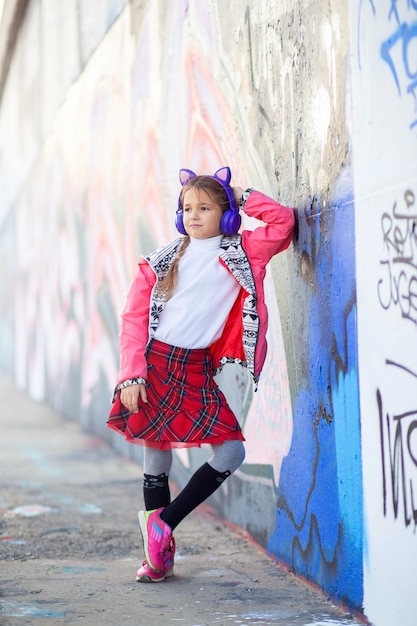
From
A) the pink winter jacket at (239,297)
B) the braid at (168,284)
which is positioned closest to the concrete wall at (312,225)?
the pink winter jacket at (239,297)

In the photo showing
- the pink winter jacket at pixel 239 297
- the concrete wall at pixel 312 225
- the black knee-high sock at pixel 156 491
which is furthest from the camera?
the black knee-high sock at pixel 156 491

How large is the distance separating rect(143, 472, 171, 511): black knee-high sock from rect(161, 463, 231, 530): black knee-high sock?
81mm

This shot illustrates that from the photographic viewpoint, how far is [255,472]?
434cm

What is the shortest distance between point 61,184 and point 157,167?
4.20m

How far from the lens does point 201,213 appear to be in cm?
360

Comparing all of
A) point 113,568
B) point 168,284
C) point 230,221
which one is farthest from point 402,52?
point 113,568

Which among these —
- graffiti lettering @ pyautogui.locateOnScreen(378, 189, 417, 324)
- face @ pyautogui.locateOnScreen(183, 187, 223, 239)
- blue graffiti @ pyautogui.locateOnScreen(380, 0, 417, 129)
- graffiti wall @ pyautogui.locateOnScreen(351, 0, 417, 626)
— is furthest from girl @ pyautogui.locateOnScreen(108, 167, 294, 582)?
blue graffiti @ pyautogui.locateOnScreen(380, 0, 417, 129)

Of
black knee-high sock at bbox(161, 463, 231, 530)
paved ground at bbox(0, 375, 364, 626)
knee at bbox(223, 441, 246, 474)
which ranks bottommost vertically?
paved ground at bbox(0, 375, 364, 626)

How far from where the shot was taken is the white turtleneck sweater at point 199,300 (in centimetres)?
362

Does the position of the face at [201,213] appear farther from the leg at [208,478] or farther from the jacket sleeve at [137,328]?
the leg at [208,478]

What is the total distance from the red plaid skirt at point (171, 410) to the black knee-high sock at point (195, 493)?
0.13m

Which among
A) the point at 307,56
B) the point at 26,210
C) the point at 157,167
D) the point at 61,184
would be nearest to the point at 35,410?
the point at 61,184

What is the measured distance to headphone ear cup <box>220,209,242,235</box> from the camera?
358 centimetres

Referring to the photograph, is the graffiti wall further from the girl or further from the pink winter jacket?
the girl
